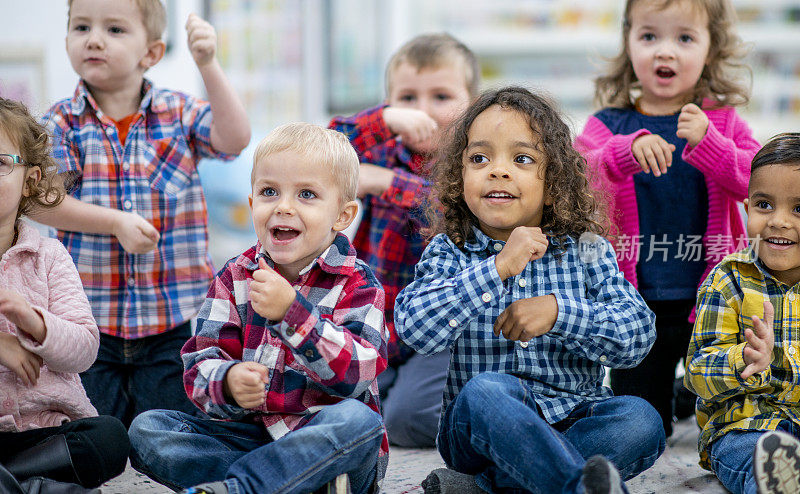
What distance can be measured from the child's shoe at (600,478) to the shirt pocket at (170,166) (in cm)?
102

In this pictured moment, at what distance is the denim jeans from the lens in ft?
5.20

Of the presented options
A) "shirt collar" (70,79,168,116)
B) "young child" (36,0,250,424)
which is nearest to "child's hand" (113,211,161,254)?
"young child" (36,0,250,424)

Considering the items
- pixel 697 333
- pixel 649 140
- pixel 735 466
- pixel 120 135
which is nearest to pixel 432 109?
pixel 649 140

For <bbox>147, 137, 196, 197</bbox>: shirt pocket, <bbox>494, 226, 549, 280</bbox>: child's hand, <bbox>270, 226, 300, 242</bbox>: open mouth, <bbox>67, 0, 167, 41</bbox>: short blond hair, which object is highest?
<bbox>67, 0, 167, 41</bbox>: short blond hair

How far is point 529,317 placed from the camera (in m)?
1.21

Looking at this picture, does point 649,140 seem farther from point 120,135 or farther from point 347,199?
point 120,135

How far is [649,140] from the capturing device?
60.1 inches

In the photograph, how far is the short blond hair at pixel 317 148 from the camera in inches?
48.3

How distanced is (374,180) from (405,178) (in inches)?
2.8

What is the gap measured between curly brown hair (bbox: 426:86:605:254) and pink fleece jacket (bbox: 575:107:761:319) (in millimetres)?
150

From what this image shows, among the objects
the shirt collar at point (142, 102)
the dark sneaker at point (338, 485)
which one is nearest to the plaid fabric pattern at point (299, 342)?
the dark sneaker at point (338, 485)

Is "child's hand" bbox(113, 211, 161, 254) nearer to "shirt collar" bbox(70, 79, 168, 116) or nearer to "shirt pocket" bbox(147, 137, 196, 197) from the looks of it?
"shirt pocket" bbox(147, 137, 196, 197)

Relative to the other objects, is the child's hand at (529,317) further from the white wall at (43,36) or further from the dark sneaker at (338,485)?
the white wall at (43,36)

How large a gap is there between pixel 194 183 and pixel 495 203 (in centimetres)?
72
